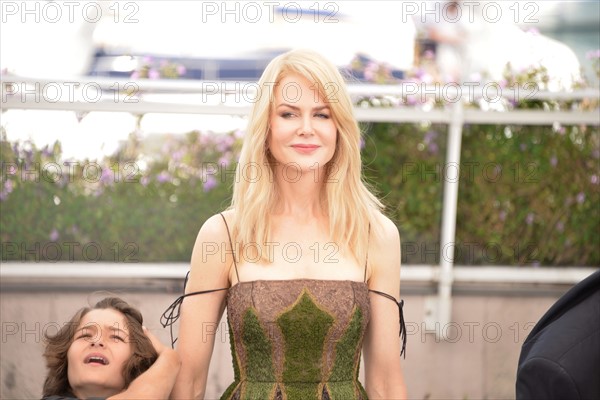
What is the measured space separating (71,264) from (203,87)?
1.01 meters

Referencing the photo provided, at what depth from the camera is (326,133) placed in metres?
2.90

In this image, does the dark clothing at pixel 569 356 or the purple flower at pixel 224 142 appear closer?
the dark clothing at pixel 569 356

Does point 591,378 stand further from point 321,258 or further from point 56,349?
point 56,349

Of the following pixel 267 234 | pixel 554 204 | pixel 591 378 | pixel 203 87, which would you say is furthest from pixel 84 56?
pixel 591 378

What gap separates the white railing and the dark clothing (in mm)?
2623

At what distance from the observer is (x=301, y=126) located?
2885mm

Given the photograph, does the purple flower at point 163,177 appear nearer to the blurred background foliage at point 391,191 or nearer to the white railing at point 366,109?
the blurred background foliage at point 391,191

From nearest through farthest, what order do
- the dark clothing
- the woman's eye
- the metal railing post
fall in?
the dark clothing → the woman's eye → the metal railing post

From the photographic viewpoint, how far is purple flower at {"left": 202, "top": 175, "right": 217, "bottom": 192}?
4.44 metres

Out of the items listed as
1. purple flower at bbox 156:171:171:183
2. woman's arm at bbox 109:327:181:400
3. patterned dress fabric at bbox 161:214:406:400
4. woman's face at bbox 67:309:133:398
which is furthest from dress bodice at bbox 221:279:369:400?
purple flower at bbox 156:171:171:183

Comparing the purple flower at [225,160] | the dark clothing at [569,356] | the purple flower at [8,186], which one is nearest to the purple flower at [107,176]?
the purple flower at [8,186]

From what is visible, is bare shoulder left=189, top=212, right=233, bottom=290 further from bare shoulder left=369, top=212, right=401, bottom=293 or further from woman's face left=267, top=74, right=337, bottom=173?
bare shoulder left=369, top=212, right=401, bottom=293

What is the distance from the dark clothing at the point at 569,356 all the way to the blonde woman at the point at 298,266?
3.73 ft

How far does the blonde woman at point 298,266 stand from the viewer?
2850 millimetres
